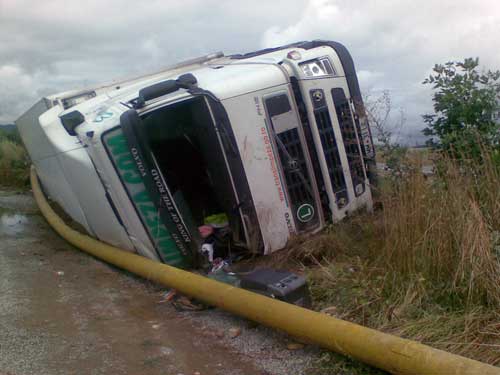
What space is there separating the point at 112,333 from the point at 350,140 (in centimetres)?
304

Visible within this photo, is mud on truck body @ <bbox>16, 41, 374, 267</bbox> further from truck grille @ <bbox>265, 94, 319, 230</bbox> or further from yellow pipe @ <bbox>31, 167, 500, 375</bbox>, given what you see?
yellow pipe @ <bbox>31, 167, 500, 375</bbox>

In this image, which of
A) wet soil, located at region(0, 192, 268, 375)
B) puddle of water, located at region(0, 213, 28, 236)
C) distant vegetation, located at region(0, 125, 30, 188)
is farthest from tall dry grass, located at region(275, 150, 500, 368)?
distant vegetation, located at region(0, 125, 30, 188)

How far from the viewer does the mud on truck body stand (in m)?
5.83

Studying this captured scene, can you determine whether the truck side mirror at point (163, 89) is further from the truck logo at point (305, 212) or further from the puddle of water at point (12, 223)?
the puddle of water at point (12, 223)

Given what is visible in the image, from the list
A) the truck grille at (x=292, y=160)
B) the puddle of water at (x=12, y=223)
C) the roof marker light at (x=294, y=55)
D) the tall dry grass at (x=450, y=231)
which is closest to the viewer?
the tall dry grass at (x=450, y=231)

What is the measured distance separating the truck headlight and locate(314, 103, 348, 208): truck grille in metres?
0.37

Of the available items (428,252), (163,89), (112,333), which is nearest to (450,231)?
(428,252)

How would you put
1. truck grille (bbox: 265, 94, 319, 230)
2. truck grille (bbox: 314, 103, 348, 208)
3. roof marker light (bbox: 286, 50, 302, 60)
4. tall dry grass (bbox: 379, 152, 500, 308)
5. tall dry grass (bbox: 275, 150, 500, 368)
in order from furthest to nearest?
1. roof marker light (bbox: 286, 50, 302, 60)
2. truck grille (bbox: 314, 103, 348, 208)
3. truck grille (bbox: 265, 94, 319, 230)
4. tall dry grass (bbox: 379, 152, 500, 308)
5. tall dry grass (bbox: 275, 150, 500, 368)

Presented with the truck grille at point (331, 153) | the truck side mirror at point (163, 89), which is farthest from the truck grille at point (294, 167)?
the truck side mirror at point (163, 89)

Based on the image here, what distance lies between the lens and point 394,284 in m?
4.34

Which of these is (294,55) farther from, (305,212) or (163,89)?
(305,212)

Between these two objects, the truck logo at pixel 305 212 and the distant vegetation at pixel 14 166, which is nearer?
the truck logo at pixel 305 212

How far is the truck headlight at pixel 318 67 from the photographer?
6.23 meters

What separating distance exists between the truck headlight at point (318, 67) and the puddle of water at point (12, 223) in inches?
207
